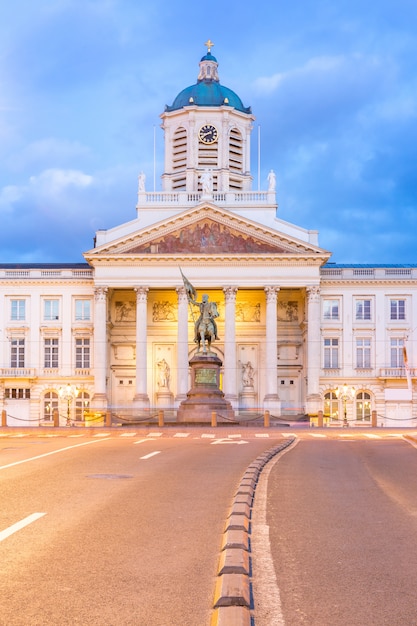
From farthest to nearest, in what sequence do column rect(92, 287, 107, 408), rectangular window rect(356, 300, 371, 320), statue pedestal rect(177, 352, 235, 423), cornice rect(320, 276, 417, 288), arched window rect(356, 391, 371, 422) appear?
rectangular window rect(356, 300, 371, 320) < cornice rect(320, 276, 417, 288) < arched window rect(356, 391, 371, 422) < column rect(92, 287, 107, 408) < statue pedestal rect(177, 352, 235, 423)

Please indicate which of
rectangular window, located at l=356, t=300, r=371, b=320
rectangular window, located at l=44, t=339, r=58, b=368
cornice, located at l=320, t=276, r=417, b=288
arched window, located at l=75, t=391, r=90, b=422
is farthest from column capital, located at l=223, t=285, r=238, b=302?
rectangular window, located at l=44, t=339, r=58, b=368

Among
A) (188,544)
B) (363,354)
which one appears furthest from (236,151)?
(188,544)

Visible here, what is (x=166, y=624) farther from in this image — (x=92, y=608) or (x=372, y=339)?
(x=372, y=339)

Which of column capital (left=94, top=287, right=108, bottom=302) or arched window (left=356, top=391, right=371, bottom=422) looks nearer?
column capital (left=94, top=287, right=108, bottom=302)

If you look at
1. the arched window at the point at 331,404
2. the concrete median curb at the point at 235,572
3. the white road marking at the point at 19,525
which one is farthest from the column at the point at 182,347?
the white road marking at the point at 19,525

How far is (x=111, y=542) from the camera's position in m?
10.5

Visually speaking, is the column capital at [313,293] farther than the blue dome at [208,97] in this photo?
No

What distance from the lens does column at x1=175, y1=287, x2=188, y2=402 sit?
75.4 meters

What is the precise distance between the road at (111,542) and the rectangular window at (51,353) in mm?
59820

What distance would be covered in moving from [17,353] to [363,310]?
28.6 meters

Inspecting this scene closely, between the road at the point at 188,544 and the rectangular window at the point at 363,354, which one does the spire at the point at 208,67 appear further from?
the road at the point at 188,544

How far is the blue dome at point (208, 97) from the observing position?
8956cm

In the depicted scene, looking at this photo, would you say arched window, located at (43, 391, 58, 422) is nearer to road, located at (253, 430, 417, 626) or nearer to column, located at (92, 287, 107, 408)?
column, located at (92, 287, 107, 408)

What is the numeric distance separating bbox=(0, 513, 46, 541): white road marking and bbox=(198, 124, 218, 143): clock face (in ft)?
256
